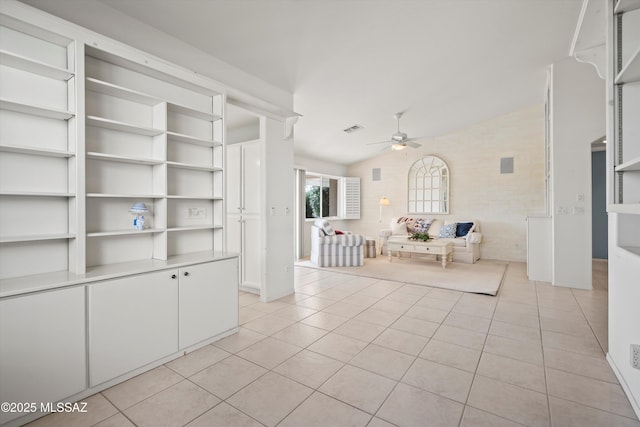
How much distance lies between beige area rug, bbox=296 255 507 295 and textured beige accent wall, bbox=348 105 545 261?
77cm

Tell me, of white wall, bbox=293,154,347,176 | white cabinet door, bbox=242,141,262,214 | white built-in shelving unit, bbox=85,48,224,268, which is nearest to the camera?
white built-in shelving unit, bbox=85,48,224,268

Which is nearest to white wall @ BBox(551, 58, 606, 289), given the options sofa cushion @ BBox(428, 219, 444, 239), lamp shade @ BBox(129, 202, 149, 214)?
sofa cushion @ BBox(428, 219, 444, 239)

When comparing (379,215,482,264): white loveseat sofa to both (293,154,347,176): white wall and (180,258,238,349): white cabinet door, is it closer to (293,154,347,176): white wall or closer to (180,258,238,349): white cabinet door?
(293,154,347,176): white wall

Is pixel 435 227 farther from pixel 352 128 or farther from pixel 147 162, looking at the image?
pixel 147 162

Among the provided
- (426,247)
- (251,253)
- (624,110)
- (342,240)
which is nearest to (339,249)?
(342,240)

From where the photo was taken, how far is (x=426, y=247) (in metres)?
6.07

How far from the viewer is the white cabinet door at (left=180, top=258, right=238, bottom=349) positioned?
2486 millimetres

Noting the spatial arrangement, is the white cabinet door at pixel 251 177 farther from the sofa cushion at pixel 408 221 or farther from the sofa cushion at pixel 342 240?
the sofa cushion at pixel 408 221

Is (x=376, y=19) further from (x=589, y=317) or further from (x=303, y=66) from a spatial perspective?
(x=589, y=317)

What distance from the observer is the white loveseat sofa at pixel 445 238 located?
6559mm

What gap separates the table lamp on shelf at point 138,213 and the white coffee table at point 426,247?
198 inches

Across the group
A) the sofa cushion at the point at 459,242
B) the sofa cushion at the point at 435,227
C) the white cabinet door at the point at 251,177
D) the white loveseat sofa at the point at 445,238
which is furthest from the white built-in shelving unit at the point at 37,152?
the sofa cushion at the point at 435,227

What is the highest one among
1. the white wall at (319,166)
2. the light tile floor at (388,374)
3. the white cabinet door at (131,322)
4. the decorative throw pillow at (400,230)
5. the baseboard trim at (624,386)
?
the white wall at (319,166)

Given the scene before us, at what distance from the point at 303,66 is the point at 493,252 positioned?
20.1 feet
